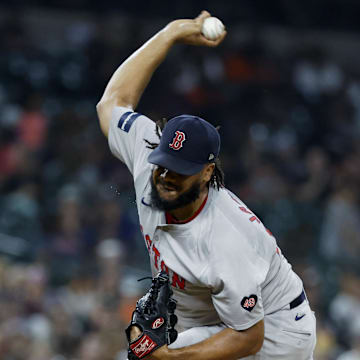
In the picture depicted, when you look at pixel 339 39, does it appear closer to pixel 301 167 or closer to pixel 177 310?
pixel 301 167

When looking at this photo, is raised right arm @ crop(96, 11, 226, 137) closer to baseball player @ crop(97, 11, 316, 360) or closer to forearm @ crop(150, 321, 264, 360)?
baseball player @ crop(97, 11, 316, 360)

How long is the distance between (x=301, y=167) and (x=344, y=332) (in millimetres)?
2777

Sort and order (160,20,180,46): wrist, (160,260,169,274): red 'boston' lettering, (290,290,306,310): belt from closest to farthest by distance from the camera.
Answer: (160,260,169,274): red 'boston' lettering → (290,290,306,310): belt → (160,20,180,46): wrist

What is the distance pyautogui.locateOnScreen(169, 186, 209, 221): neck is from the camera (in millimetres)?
3416

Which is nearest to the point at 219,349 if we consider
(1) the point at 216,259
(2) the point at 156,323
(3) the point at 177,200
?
(2) the point at 156,323

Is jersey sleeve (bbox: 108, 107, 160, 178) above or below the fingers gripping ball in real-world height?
above

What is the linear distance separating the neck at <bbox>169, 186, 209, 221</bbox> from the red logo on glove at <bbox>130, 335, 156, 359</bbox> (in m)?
0.52

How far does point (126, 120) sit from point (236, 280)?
103 cm

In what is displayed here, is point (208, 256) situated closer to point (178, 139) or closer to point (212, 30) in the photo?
point (178, 139)

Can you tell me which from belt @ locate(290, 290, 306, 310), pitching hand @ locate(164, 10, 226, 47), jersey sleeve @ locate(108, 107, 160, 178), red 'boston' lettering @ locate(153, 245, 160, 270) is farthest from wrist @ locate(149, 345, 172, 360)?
pitching hand @ locate(164, 10, 226, 47)

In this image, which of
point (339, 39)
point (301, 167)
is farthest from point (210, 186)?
point (339, 39)

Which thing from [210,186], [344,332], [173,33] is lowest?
[344,332]

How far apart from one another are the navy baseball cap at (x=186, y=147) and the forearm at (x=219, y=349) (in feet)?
2.34

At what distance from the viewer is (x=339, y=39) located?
481 inches
